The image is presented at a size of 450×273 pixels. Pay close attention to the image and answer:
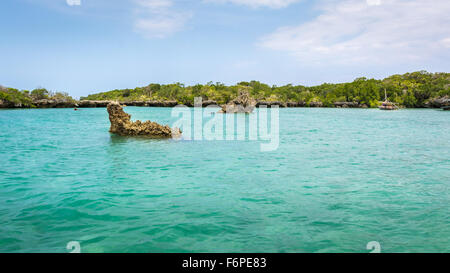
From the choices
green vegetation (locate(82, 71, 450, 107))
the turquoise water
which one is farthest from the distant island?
the turquoise water

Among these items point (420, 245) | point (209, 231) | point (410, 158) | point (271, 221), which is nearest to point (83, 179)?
point (209, 231)

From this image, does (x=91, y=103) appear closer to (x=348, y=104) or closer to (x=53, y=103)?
(x=53, y=103)

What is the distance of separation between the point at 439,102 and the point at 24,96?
383ft

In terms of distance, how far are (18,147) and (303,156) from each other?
540 inches

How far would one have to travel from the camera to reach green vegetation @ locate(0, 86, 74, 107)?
71900mm

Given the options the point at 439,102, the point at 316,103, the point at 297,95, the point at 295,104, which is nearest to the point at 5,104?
the point at 295,104

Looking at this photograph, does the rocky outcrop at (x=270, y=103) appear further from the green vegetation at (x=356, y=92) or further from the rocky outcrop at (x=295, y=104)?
the rocky outcrop at (x=295, y=104)

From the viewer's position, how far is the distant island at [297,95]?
87.3 m

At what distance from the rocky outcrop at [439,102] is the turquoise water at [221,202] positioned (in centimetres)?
9159

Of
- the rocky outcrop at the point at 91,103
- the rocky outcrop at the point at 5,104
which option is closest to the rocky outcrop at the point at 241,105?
the rocky outcrop at the point at 5,104

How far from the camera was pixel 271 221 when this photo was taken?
5699mm

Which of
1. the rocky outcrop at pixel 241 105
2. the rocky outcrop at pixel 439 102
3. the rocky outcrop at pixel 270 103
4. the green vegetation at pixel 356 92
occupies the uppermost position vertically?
the green vegetation at pixel 356 92

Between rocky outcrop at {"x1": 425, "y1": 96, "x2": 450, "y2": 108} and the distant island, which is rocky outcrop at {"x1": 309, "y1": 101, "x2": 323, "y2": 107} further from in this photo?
rocky outcrop at {"x1": 425, "y1": 96, "x2": 450, "y2": 108}
